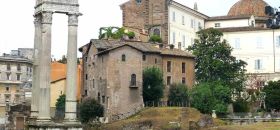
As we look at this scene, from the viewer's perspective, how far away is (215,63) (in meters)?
A: 76.2

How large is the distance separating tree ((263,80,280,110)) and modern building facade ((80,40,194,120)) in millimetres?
11064

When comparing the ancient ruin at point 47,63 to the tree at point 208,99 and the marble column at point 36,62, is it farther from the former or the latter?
the tree at point 208,99

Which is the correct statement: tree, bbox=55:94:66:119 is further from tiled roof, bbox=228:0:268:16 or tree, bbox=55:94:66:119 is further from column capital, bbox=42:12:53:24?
tiled roof, bbox=228:0:268:16

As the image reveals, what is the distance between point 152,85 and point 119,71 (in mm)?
4314

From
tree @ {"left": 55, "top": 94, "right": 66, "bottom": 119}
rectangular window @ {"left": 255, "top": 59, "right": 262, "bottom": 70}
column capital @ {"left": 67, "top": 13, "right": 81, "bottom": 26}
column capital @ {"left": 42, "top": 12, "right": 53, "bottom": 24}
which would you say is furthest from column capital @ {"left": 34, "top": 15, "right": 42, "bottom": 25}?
rectangular window @ {"left": 255, "top": 59, "right": 262, "bottom": 70}

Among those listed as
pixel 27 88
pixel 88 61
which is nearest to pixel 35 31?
pixel 88 61

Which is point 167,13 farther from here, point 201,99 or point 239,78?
point 201,99

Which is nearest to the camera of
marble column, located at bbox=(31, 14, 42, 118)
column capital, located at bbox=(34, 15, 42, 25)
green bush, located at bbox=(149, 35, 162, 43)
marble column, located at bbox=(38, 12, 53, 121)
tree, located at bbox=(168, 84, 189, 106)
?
marble column, located at bbox=(38, 12, 53, 121)

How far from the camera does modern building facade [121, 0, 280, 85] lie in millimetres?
82875

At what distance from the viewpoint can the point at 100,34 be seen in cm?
7544

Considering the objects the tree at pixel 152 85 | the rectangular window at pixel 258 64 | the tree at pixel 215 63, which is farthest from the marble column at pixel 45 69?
the rectangular window at pixel 258 64

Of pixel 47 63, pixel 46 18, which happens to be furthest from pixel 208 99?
pixel 46 18

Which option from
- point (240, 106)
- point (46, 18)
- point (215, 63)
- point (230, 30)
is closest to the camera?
point (46, 18)

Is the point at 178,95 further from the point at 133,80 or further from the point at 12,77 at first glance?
the point at 12,77
